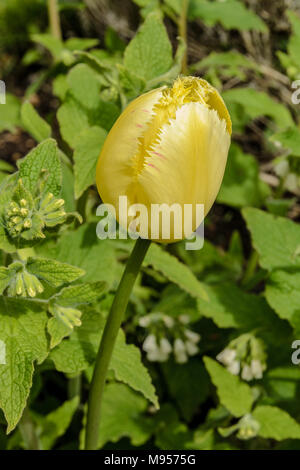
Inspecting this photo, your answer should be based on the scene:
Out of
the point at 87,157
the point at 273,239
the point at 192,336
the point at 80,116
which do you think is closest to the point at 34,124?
the point at 80,116

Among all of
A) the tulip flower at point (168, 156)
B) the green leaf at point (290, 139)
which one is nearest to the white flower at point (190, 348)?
the green leaf at point (290, 139)

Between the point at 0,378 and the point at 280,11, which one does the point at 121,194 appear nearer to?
the point at 0,378

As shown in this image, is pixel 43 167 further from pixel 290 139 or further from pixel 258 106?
pixel 258 106

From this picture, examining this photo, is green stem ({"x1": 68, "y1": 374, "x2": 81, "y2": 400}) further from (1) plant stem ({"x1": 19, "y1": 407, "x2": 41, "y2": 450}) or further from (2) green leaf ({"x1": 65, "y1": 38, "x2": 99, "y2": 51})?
(2) green leaf ({"x1": 65, "y1": 38, "x2": 99, "y2": 51})

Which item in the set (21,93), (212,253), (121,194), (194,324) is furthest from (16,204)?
(21,93)

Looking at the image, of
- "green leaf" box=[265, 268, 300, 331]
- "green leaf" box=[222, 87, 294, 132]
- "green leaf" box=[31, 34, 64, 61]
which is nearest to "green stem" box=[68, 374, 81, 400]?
"green leaf" box=[265, 268, 300, 331]

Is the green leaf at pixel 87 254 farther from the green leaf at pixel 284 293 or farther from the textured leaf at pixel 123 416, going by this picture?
the textured leaf at pixel 123 416
